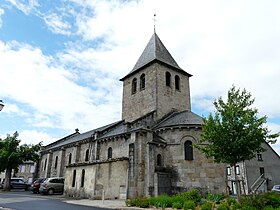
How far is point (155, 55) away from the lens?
1067 inches

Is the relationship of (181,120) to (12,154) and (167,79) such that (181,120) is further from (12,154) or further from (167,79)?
(12,154)

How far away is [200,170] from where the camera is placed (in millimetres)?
18781

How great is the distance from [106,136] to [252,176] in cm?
2157

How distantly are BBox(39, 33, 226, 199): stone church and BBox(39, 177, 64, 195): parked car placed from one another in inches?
100

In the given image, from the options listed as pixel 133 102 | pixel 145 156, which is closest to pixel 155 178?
pixel 145 156

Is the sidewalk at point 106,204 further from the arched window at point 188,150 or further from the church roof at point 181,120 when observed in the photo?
the church roof at point 181,120

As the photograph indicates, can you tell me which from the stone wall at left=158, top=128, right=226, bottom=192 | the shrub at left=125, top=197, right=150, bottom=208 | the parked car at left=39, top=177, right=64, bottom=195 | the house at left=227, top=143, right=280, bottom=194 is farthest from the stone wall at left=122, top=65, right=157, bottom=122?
the house at left=227, top=143, right=280, bottom=194

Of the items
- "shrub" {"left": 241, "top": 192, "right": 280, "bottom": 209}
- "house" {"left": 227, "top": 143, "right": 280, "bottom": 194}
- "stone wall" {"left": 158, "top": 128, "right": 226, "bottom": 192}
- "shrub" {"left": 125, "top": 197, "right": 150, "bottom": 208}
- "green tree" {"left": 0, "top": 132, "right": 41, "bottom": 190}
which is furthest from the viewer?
"house" {"left": 227, "top": 143, "right": 280, "bottom": 194}

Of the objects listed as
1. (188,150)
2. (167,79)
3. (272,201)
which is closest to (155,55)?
(167,79)

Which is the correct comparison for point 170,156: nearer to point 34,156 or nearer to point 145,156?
point 145,156

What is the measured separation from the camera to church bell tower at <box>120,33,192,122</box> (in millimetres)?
24672

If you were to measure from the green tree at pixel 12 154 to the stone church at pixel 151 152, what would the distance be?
9.19 meters

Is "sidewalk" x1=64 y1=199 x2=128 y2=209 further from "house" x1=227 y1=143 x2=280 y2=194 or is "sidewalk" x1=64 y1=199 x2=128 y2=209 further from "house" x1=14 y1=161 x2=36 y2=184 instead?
"house" x1=14 y1=161 x2=36 y2=184

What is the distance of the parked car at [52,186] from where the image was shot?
23406mm
